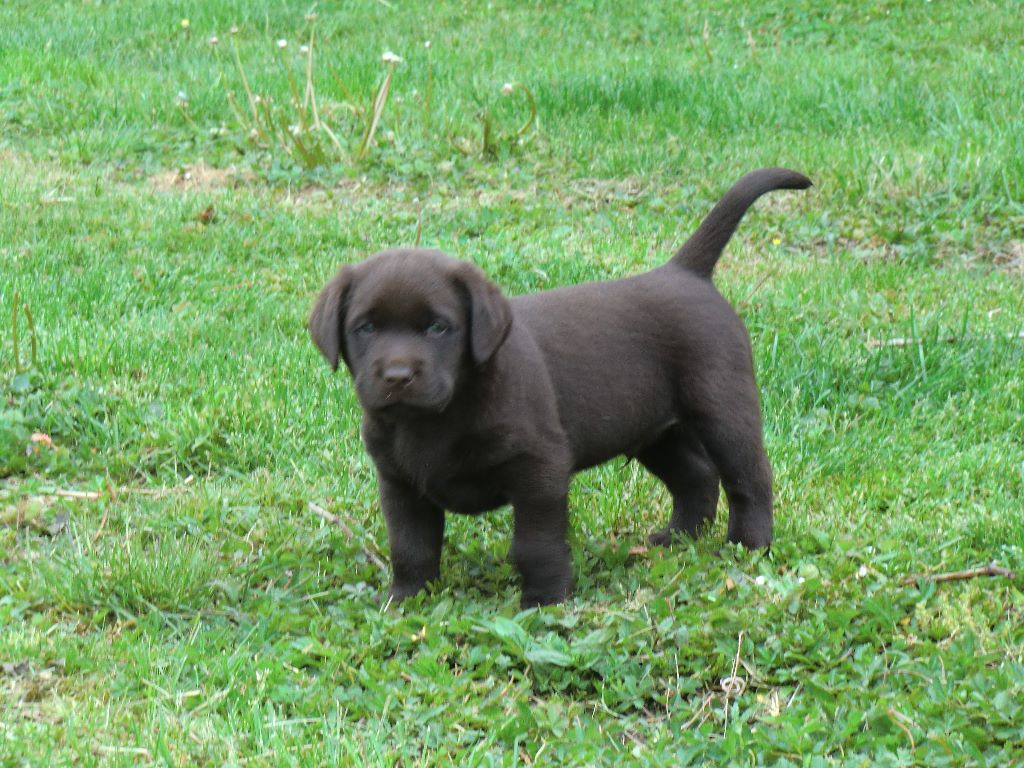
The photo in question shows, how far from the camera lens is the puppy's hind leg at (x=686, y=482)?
15.2ft

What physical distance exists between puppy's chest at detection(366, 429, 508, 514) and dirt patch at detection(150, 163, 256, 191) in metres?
4.98

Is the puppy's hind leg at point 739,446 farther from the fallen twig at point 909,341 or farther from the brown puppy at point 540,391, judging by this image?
the fallen twig at point 909,341

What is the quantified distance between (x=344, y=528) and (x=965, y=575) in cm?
195

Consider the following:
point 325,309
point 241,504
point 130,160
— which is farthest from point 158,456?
point 130,160

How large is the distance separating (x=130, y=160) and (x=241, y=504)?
196 inches

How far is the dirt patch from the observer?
8.62m

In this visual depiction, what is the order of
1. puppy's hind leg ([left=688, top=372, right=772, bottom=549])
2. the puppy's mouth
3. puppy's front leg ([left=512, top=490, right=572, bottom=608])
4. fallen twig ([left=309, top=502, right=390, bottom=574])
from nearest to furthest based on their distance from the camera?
the puppy's mouth < puppy's front leg ([left=512, top=490, right=572, bottom=608]) < puppy's hind leg ([left=688, top=372, right=772, bottom=549]) < fallen twig ([left=309, top=502, right=390, bottom=574])

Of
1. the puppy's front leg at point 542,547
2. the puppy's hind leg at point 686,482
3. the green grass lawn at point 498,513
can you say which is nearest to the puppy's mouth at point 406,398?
the puppy's front leg at point 542,547

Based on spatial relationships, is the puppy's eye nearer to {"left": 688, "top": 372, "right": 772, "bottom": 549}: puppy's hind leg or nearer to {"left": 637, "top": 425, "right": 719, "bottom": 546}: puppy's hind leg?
{"left": 688, "top": 372, "right": 772, "bottom": 549}: puppy's hind leg

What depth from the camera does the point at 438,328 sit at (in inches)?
145

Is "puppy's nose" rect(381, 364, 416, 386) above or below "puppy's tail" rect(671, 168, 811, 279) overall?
below

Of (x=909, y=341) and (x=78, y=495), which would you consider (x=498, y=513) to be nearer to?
(x=78, y=495)

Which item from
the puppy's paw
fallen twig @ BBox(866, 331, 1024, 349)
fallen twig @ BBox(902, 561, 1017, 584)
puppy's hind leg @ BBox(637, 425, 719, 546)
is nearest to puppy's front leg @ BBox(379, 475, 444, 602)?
the puppy's paw

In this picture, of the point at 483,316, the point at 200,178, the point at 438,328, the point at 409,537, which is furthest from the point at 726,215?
the point at 200,178
